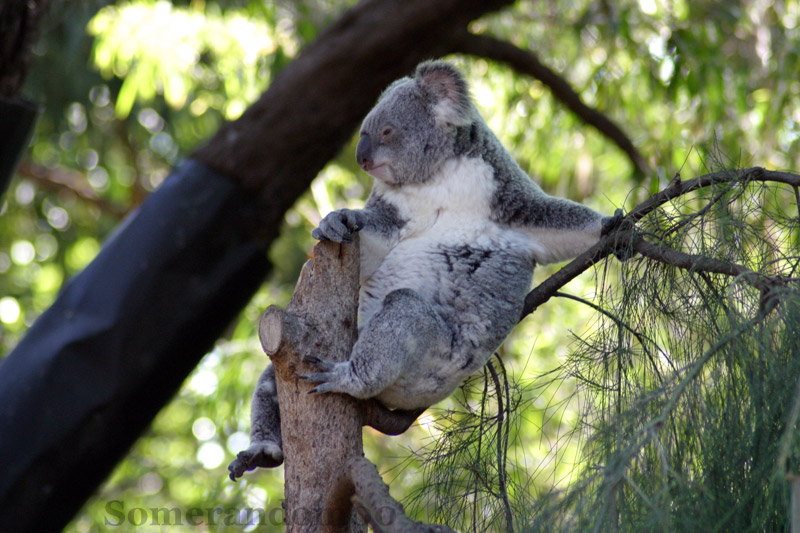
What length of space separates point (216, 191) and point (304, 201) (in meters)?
2.84

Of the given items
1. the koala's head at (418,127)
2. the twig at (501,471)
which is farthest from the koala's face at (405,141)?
the twig at (501,471)

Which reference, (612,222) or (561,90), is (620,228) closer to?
(612,222)

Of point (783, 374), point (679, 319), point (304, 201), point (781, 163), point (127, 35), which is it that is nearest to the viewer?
point (783, 374)

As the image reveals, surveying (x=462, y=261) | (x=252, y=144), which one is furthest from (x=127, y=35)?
(x=462, y=261)

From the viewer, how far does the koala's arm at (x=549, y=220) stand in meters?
2.21

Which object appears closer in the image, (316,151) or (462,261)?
(462,261)

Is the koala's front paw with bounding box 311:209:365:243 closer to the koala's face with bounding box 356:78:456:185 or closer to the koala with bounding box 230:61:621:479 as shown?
the koala with bounding box 230:61:621:479

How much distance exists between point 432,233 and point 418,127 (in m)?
0.36

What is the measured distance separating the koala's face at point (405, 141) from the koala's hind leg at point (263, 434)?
2.30ft

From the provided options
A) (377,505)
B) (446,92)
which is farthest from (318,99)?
(377,505)

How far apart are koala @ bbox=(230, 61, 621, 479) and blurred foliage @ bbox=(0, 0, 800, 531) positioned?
146 cm

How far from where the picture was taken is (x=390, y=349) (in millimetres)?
1870

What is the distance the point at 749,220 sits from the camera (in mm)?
1972

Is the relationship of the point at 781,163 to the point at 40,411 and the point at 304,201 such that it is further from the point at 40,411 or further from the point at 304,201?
the point at 40,411
